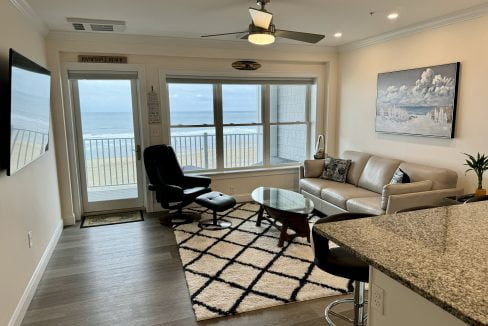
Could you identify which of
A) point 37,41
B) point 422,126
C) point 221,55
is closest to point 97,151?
point 37,41

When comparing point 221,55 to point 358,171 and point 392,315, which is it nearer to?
point 358,171

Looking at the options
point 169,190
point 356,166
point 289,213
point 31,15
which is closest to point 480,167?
point 356,166

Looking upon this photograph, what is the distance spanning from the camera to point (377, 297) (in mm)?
1383

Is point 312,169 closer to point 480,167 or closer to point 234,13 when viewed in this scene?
point 480,167

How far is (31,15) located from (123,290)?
9.33 ft

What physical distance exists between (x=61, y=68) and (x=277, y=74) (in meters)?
3.11

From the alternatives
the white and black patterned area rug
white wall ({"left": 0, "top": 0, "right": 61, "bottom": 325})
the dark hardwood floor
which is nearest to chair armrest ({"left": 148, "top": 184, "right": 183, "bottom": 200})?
the white and black patterned area rug

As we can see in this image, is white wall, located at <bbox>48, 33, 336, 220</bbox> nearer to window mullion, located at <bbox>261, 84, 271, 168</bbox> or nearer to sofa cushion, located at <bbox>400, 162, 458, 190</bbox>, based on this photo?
window mullion, located at <bbox>261, 84, 271, 168</bbox>

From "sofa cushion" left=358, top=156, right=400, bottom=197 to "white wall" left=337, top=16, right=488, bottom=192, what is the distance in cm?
23

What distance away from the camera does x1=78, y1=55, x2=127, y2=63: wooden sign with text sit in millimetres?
4348

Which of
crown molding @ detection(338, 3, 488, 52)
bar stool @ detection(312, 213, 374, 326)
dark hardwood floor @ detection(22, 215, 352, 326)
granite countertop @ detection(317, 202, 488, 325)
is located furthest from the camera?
crown molding @ detection(338, 3, 488, 52)

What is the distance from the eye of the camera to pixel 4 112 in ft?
7.57

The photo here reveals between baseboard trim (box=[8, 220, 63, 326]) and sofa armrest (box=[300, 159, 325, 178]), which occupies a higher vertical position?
sofa armrest (box=[300, 159, 325, 178])

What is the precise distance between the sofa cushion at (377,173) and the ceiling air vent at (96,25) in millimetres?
3640
